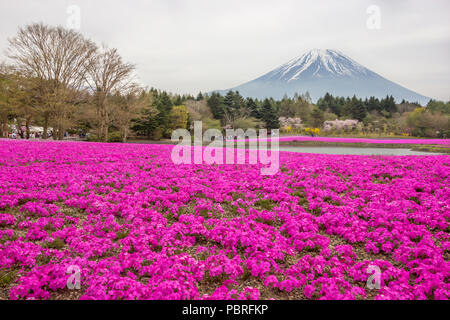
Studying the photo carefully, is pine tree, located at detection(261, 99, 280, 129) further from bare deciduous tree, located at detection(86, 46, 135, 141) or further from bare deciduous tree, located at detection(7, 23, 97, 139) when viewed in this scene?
bare deciduous tree, located at detection(7, 23, 97, 139)

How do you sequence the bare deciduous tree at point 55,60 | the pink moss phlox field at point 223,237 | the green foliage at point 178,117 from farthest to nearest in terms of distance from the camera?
the green foliage at point 178,117 < the bare deciduous tree at point 55,60 < the pink moss phlox field at point 223,237

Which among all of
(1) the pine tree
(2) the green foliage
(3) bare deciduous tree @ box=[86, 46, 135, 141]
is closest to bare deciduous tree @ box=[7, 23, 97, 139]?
(3) bare deciduous tree @ box=[86, 46, 135, 141]

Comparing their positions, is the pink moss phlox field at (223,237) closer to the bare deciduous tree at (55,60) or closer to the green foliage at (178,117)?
the bare deciduous tree at (55,60)

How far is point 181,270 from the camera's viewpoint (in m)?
3.94

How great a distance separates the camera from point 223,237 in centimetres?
536

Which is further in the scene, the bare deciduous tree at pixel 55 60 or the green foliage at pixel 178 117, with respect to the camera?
the green foliage at pixel 178 117

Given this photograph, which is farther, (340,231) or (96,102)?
(96,102)

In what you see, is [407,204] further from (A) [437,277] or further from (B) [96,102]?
(B) [96,102]

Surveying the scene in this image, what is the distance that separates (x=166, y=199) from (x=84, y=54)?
121ft

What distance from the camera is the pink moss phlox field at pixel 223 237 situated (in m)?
3.75

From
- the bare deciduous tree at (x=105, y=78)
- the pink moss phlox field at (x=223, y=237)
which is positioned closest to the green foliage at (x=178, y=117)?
the bare deciduous tree at (x=105, y=78)

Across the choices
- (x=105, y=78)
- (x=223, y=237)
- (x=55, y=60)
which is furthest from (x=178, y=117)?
(x=223, y=237)
